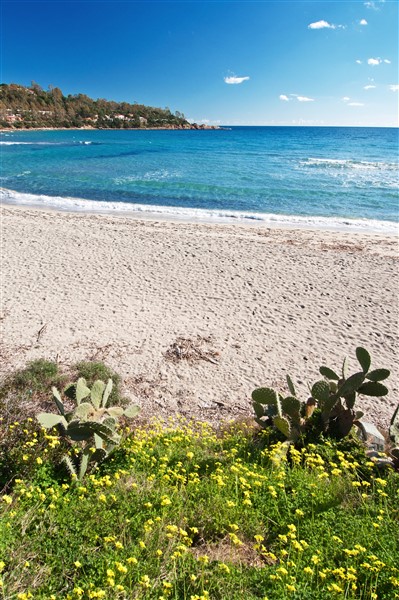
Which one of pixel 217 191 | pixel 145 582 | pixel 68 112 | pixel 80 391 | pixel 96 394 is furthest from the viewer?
pixel 68 112


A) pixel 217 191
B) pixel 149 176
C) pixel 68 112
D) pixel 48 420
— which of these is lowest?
pixel 48 420

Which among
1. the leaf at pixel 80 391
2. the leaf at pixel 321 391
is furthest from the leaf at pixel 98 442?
the leaf at pixel 321 391

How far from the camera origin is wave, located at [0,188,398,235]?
17.5m

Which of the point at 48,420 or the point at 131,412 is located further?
the point at 131,412

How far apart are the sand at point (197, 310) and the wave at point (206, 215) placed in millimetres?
3736

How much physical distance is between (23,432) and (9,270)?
277 inches

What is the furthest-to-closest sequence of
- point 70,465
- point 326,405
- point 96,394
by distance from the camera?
point 326,405 → point 96,394 → point 70,465

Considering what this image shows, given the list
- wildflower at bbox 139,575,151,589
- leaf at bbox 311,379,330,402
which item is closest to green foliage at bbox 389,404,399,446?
leaf at bbox 311,379,330,402

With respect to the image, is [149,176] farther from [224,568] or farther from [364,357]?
[224,568]

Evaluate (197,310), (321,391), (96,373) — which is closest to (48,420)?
(96,373)

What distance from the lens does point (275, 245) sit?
1342 centimetres

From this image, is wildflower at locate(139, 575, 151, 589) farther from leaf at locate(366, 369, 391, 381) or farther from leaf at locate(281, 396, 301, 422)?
leaf at locate(366, 369, 391, 381)

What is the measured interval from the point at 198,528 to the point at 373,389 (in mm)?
2580

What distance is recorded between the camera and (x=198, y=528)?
3.10m
